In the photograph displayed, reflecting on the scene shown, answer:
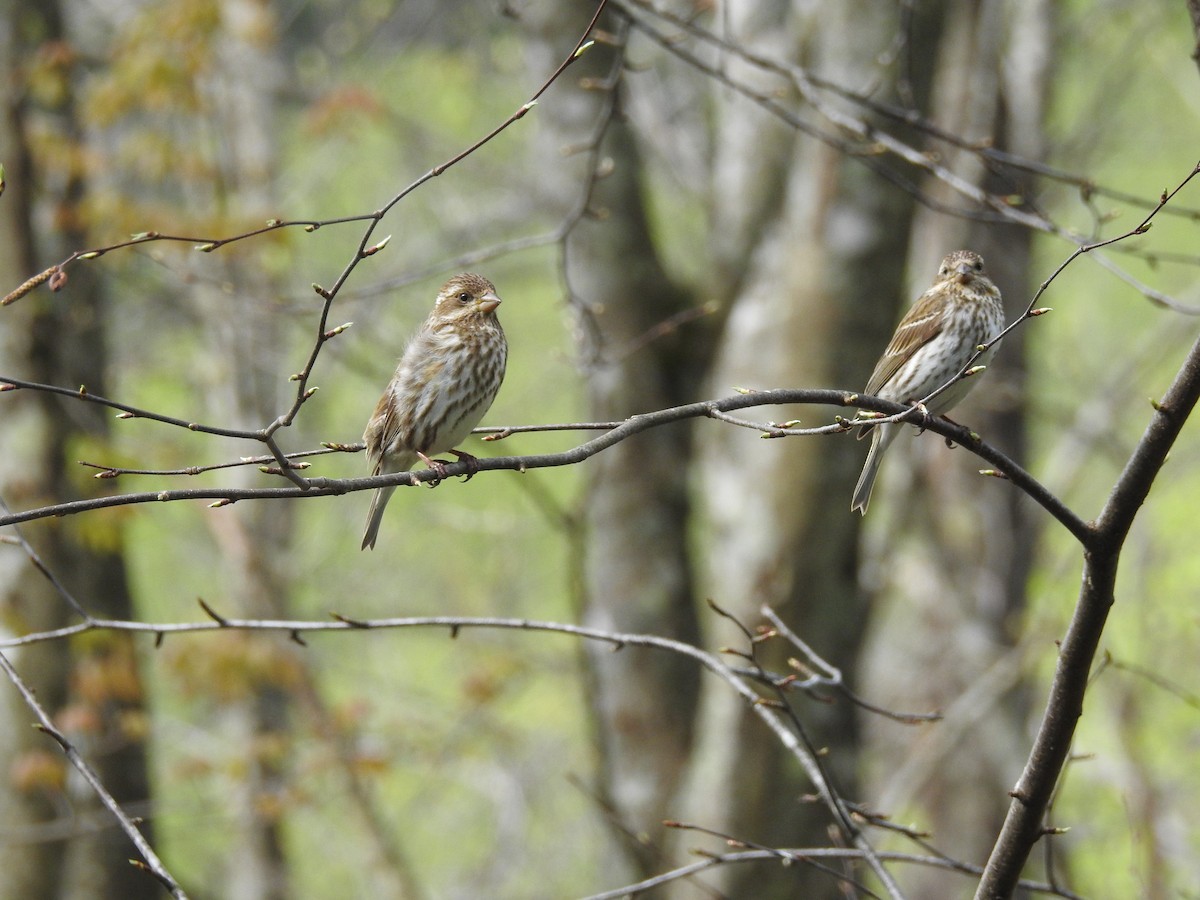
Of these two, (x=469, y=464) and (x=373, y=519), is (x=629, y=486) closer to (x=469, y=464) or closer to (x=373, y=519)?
(x=373, y=519)

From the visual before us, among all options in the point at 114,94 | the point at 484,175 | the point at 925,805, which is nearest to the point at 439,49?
the point at 484,175

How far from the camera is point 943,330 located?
4.23 meters

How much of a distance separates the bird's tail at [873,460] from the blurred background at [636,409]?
31.8 inches

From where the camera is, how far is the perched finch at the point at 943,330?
4.17 meters

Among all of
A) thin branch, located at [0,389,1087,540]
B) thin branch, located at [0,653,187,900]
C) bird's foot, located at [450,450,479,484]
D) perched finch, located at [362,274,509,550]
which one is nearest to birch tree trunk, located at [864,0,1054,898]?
perched finch, located at [362,274,509,550]

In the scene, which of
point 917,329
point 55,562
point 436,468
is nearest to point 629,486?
point 55,562

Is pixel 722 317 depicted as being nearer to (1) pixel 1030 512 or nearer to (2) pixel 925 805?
(1) pixel 1030 512

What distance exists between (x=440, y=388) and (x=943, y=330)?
175cm

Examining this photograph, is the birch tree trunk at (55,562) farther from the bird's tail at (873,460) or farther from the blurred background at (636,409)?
the bird's tail at (873,460)

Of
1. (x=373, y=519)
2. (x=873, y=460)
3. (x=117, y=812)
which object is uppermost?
(x=873, y=460)

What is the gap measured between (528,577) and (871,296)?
17292 mm

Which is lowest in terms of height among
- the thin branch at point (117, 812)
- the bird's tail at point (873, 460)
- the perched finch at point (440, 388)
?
the thin branch at point (117, 812)

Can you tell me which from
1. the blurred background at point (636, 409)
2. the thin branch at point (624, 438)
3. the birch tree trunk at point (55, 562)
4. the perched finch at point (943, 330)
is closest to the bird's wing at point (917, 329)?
the perched finch at point (943, 330)

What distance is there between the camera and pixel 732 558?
7367 millimetres
